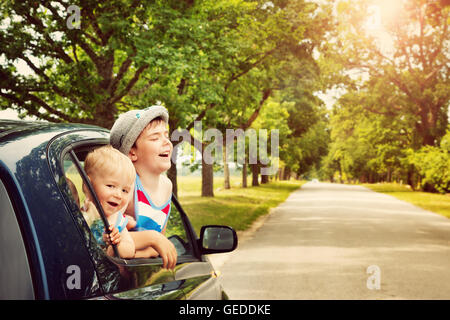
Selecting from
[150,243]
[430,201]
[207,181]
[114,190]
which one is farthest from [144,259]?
[430,201]

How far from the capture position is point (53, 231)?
1.62 metres

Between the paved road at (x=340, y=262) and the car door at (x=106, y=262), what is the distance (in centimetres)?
467

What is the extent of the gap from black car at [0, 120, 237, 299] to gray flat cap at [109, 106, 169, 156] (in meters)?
0.18

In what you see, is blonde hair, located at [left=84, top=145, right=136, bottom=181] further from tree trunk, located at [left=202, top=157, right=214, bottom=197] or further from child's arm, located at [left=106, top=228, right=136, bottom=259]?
tree trunk, located at [left=202, top=157, right=214, bottom=197]

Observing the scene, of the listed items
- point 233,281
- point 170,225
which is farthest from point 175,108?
point 170,225

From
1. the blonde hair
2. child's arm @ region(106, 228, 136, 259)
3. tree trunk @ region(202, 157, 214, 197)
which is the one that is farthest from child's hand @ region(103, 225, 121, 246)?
tree trunk @ region(202, 157, 214, 197)

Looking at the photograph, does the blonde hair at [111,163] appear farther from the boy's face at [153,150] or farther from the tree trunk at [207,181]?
the tree trunk at [207,181]

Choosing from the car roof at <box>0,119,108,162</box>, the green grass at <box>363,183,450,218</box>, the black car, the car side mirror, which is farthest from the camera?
the green grass at <box>363,183,450,218</box>

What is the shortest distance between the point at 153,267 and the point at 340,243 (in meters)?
10.9

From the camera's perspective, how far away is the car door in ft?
5.93

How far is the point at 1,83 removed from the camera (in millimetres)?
12320

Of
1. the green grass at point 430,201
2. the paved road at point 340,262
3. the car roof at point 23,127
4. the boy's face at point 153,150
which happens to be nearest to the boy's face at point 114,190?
the boy's face at point 153,150

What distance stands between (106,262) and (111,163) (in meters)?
0.37

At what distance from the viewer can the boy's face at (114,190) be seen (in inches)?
66.7
